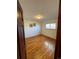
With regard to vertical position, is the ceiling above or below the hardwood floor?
above

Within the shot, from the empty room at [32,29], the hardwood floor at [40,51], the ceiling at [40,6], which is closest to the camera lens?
the empty room at [32,29]

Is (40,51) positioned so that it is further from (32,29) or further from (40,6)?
(32,29)

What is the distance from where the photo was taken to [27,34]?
8039 millimetres

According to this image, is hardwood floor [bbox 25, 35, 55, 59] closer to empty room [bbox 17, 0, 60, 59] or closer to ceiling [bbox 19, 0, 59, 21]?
empty room [bbox 17, 0, 60, 59]

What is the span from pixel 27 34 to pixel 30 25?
3.55 ft

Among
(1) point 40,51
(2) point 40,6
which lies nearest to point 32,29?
(2) point 40,6

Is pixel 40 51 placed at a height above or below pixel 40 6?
below

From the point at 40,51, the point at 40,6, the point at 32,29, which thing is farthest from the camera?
the point at 32,29

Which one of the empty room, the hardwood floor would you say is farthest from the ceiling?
the hardwood floor

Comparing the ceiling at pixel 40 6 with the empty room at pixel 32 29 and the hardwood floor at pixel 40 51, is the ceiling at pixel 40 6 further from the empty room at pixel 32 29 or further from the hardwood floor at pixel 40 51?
the hardwood floor at pixel 40 51

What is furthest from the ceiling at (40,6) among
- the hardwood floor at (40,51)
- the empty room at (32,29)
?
the hardwood floor at (40,51)

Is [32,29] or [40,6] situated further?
[32,29]
